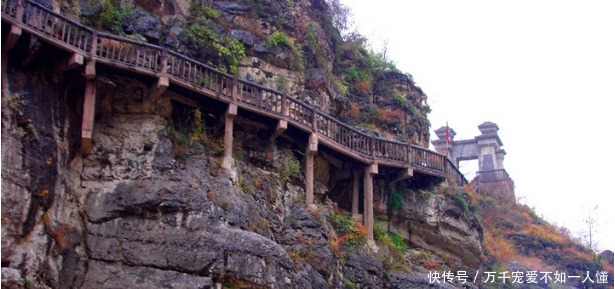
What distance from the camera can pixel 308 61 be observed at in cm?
2688

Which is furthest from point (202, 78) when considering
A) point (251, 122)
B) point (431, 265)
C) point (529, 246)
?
point (529, 246)

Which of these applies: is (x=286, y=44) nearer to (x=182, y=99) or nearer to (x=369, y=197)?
(x=369, y=197)

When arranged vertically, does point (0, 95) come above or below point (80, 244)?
above

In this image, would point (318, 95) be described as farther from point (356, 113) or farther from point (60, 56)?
point (60, 56)

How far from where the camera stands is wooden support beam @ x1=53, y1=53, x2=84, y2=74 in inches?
696

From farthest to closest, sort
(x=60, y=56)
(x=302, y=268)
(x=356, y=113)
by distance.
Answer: (x=356, y=113)
(x=302, y=268)
(x=60, y=56)

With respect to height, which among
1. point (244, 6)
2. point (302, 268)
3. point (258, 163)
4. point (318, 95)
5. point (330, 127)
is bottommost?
point (302, 268)

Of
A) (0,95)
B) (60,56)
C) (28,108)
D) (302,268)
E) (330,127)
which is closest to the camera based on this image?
(0,95)

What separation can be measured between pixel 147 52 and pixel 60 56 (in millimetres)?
2368

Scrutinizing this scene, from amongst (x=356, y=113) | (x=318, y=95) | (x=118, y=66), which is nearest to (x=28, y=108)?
(x=118, y=66)

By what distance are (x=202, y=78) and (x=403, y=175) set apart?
320 inches

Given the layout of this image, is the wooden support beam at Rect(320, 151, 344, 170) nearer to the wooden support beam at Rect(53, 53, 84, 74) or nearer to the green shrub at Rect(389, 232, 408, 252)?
the green shrub at Rect(389, 232, 408, 252)

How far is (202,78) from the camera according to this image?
66.7 ft

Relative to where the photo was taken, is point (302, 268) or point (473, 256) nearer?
point (302, 268)
